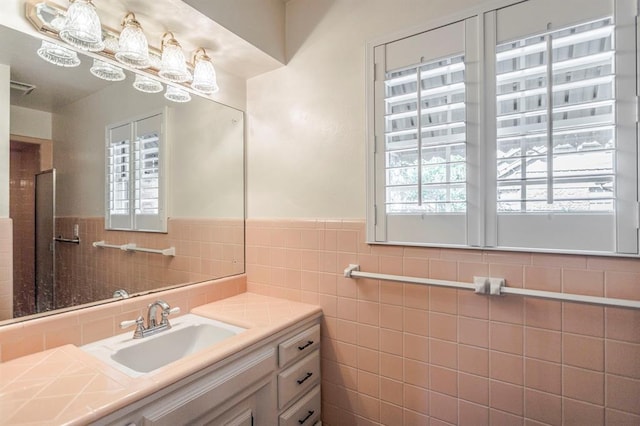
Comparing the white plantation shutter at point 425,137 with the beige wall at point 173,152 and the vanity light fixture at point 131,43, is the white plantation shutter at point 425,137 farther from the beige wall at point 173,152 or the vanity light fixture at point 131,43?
the vanity light fixture at point 131,43

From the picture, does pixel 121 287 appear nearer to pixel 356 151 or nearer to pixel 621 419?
pixel 356 151

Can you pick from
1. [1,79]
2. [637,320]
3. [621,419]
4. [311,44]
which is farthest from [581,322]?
[1,79]

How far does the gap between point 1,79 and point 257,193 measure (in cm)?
113

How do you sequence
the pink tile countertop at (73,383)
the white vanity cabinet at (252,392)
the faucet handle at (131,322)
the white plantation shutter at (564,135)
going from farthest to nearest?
the faucet handle at (131,322)
the white plantation shutter at (564,135)
the white vanity cabinet at (252,392)
the pink tile countertop at (73,383)

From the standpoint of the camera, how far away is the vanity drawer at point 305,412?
133 centimetres

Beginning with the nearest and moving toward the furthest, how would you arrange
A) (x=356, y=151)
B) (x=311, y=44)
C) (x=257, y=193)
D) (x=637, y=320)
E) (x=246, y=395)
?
(x=637, y=320)
(x=246, y=395)
(x=356, y=151)
(x=311, y=44)
(x=257, y=193)

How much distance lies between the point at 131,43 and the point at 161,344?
4.16 feet

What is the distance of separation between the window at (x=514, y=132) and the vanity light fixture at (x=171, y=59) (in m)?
0.93

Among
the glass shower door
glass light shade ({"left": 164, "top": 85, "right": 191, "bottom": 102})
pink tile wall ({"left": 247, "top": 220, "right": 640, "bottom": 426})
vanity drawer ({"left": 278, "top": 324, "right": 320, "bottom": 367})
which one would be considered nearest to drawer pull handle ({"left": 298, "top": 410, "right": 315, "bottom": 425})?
pink tile wall ({"left": 247, "top": 220, "right": 640, "bottom": 426})

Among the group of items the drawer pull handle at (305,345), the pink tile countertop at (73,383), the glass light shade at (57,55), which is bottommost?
the drawer pull handle at (305,345)

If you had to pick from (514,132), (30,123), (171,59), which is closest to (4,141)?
(30,123)

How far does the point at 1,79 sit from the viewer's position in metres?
1.03

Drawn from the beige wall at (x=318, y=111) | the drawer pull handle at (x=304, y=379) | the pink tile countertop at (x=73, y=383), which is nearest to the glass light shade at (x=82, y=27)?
the beige wall at (x=318, y=111)

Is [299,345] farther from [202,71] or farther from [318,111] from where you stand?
[202,71]
